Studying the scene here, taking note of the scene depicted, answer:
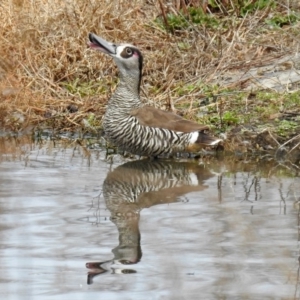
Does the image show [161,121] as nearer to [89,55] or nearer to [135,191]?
[135,191]

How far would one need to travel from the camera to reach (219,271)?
6395 mm

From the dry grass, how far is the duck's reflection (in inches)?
75.4

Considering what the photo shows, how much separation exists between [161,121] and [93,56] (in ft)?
9.07

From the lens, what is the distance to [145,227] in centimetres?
755

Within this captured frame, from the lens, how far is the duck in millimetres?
10109

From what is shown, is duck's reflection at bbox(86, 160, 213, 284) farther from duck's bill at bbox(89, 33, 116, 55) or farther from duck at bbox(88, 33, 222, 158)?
duck's bill at bbox(89, 33, 116, 55)

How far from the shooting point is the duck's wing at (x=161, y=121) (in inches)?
404

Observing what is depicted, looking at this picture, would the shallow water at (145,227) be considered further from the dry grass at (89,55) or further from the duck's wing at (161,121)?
the dry grass at (89,55)

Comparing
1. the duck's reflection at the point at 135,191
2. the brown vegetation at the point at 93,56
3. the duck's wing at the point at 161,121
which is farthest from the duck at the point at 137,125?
the brown vegetation at the point at 93,56

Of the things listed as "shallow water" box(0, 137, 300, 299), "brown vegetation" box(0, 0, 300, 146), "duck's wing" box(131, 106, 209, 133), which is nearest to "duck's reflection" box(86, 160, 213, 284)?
"shallow water" box(0, 137, 300, 299)

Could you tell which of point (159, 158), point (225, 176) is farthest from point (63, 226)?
point (159, 158)

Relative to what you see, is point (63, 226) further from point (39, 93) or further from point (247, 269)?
point (39, 93)

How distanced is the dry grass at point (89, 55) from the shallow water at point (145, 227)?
1.43 m

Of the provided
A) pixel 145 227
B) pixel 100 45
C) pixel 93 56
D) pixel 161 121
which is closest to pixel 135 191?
pixel 145 227
